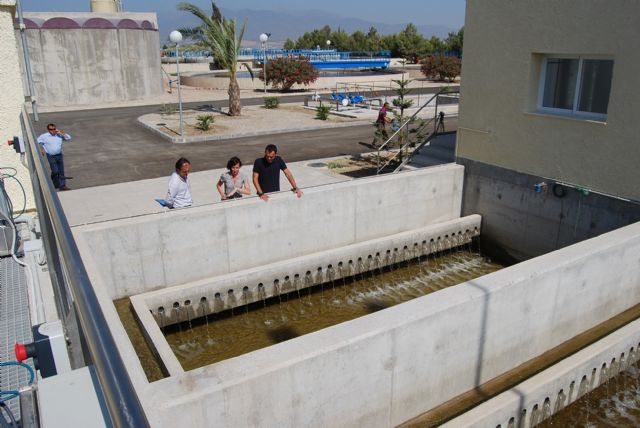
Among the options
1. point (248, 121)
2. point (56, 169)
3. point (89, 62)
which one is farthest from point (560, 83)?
point (89, 62)

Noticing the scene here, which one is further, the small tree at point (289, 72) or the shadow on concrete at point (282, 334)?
the small tree at point (289, 72)

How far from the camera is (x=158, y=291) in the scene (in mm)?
8406

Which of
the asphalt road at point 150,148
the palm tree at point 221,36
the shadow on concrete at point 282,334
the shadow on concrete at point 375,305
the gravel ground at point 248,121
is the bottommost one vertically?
the shadow on concrete at point 282,334

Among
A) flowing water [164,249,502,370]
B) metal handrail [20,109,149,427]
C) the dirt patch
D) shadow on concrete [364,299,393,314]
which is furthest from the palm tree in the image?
metal handrail [20,109,149,427]

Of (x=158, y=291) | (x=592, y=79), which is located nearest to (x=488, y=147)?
(x=592, y=79)

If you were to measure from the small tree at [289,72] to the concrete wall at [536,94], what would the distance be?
27164 millimetres

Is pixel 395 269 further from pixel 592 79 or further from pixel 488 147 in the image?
pixel 592 79

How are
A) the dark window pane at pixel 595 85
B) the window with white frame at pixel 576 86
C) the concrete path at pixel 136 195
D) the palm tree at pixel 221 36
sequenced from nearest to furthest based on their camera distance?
the dark window pane at pixel 595 85 → the window with white frame at pixel 576 86 → the concrete path at pixel 136 195 → the palm tree at pixel 221 36

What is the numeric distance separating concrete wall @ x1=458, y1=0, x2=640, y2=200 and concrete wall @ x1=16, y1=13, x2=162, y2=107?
84.8ft

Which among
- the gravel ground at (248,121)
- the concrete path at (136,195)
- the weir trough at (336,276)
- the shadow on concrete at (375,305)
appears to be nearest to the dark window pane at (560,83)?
the weir trough at (336,276)

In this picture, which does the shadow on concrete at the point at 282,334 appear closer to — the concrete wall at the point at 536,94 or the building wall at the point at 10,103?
the building wall at the point at 10,103

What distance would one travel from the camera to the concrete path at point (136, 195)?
11742mm

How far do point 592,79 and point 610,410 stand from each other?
5.77m

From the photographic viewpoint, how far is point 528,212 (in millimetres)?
10945
